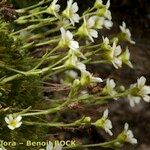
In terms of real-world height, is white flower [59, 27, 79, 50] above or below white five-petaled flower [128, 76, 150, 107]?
above

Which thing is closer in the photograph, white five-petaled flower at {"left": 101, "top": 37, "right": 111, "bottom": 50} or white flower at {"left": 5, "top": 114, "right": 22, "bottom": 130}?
white flower at {"left": 5, "top": 114, "right": 22, "bottom": 130}

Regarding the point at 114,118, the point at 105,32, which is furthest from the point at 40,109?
the point at 105,32

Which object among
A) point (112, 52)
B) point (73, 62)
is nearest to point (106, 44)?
point (112, 52)

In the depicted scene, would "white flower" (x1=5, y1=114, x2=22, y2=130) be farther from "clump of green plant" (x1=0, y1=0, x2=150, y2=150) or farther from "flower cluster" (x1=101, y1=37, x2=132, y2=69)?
"flower cluster" (x1=101, y1=37, x2=132, y2=69)

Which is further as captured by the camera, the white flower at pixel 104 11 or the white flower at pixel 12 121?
the white flower at pixel 104 11

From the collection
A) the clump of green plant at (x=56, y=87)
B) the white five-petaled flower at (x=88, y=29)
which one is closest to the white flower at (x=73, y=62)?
the clump of green plant at (x=56, y=87)

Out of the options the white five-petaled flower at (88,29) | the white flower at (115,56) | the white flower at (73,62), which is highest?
the white five-petaled flower at (88,29)

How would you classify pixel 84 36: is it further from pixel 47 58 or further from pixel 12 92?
pixel 12 92

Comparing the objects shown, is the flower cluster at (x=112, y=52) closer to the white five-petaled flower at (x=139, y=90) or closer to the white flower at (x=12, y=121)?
the white five-petaled flower at (x=139, y=90)

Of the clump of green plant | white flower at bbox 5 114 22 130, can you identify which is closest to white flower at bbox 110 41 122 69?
the clump of green plant
